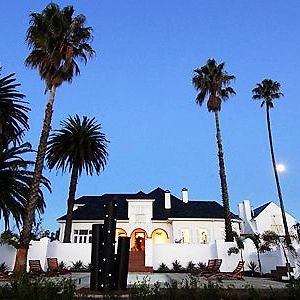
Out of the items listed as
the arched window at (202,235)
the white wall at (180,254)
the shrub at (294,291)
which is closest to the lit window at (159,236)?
→ the arched window at (202,235)

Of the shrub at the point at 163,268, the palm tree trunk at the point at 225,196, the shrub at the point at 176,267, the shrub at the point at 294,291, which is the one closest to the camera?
the shrub at the point at 294,291

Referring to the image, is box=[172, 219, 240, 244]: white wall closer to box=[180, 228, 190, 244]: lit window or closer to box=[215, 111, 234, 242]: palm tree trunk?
box=[180, 228, 190, 244]: lit window

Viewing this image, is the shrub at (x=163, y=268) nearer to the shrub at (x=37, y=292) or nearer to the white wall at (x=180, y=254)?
the white wall at (x=180, y=254)

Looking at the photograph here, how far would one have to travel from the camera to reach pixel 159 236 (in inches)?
1571

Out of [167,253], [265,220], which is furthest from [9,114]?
[265,220]

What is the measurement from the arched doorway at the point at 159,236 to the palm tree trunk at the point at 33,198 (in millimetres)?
21989

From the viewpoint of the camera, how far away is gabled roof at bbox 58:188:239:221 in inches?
1564

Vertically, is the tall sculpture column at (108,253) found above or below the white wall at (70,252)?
below

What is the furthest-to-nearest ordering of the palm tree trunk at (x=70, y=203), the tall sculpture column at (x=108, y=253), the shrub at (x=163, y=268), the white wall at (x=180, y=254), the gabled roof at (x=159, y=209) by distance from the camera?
the gabled roof at (x=159, y=209), the palm tree trunk at (x=70, y=203), the white wall at (x=180, y=254), the shrub at (x=163, y=268), the tall sculpture column at (x=108, y=253)

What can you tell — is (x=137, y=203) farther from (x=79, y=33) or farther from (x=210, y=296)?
(x=210, y=296)

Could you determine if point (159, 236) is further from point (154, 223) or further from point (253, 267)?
point (253, 267)

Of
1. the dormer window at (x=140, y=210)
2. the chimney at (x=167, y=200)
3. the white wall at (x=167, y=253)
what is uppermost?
the chimney at (x=167, y=200)

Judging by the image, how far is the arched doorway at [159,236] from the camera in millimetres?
39438

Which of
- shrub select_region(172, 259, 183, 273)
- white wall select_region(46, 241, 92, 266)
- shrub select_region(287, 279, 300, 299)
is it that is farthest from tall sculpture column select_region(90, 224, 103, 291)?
white wall select_region(46, 241, 92, 266)
